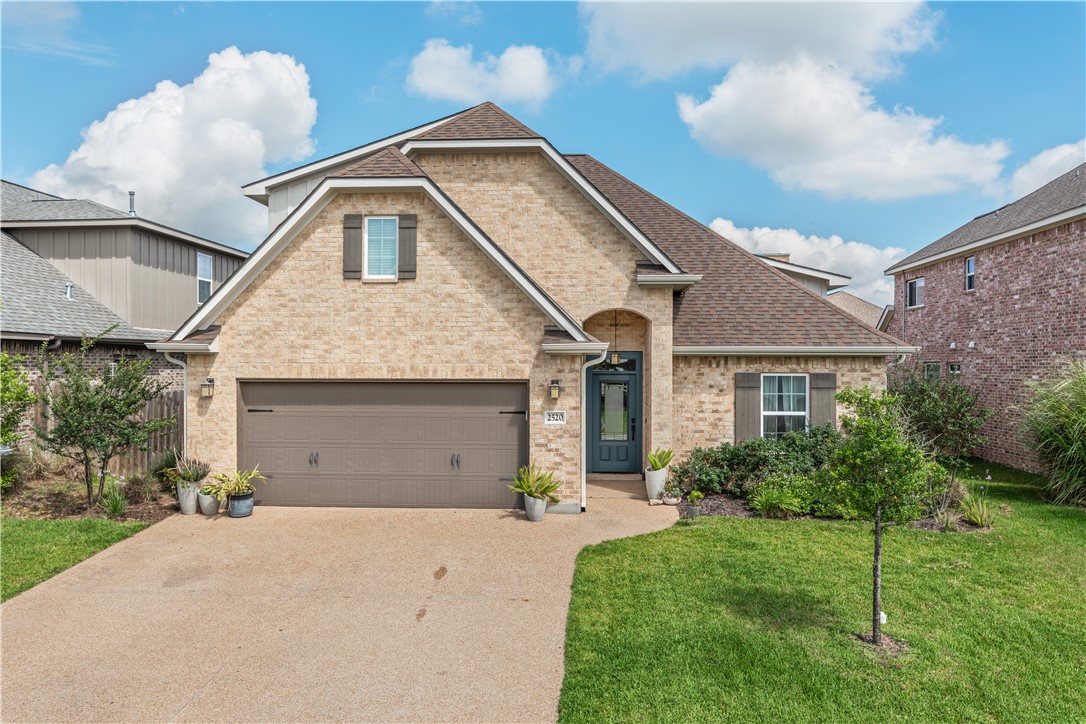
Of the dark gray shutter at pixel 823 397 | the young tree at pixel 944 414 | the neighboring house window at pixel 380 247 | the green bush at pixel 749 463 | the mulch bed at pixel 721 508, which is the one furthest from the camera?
the dark gray shutter at pixel 823 397

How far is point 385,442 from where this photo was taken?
1066cm

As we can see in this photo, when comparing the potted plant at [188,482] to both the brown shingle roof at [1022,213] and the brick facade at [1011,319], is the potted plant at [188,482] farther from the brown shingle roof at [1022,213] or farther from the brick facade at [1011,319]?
the brown shingle roof at [1022,213]

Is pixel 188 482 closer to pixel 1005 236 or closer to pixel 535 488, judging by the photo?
pixel 535 488

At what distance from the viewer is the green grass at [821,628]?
15.6ft

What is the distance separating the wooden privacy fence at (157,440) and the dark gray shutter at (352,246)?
16.7 ft

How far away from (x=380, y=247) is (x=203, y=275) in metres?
12.5

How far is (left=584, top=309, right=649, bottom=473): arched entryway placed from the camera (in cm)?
1346

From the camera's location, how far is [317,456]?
10.7 meters

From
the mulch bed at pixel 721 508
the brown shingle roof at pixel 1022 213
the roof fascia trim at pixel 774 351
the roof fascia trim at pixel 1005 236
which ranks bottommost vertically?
the mulch bed at pixel 721 508

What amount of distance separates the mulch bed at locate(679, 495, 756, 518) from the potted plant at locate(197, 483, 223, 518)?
838 cm

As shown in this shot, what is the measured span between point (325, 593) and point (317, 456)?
4129 mm

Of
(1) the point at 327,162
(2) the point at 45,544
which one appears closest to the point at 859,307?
(1) the point at 327,162

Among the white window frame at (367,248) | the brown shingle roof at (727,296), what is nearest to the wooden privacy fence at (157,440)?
the white window frame at (367,248)

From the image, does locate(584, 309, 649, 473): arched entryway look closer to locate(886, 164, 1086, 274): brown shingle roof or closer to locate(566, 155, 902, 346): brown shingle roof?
locate(566, 155, 902, 346): brown shingle roof
